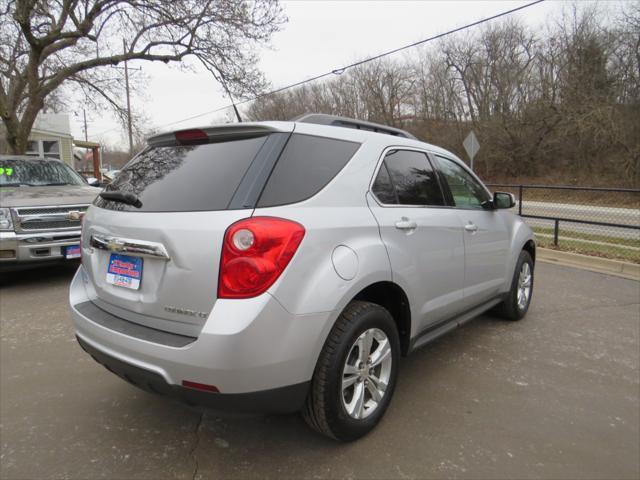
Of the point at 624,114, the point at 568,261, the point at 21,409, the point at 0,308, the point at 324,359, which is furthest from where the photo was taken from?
the point at 624,114

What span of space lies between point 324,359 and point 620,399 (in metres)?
2.22

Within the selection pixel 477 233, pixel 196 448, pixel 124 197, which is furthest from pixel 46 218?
pixel 477 233

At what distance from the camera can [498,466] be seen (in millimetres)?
2248

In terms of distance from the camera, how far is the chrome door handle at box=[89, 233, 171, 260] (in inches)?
81.0

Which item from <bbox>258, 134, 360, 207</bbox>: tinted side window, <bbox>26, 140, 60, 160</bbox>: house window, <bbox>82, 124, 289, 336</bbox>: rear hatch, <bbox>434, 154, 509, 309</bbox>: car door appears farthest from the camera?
<bbox>26, 140, 60, 160</bbox>: house window

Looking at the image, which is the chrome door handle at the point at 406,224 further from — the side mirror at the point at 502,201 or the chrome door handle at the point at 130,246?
the side mirror at the point at 502,201

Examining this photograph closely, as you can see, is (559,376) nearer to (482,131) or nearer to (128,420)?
(128,420)

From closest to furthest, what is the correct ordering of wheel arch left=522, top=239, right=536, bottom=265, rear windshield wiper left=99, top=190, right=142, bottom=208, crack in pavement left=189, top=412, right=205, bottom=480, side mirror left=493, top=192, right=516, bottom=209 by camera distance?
crack in pavement left=189, top=412, right=205, bottom=480 → rear windshield wiper left=99, top=190, right=142, bottom=208 → side mirror left=493, top=192, right=516, bottom=209 → wheel arch left=522, top=239, right=536, bottom=265

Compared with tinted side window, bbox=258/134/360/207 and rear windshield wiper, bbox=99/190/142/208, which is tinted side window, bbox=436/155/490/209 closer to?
tinted side window, bbox=258/134/360/207

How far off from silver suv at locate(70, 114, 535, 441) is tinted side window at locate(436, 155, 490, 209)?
0.57m

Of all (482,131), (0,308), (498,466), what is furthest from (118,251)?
(482,131)

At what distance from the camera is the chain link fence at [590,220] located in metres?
7.51

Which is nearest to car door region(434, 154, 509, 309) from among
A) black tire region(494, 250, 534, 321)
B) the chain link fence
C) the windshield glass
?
black tire region(494, 250, 534, 321)

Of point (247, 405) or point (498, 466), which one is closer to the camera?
point (247, 405)
